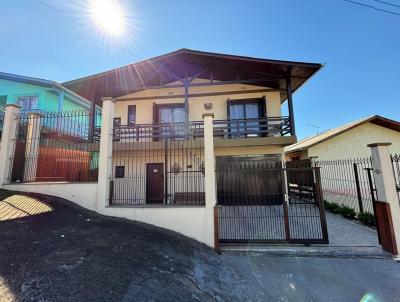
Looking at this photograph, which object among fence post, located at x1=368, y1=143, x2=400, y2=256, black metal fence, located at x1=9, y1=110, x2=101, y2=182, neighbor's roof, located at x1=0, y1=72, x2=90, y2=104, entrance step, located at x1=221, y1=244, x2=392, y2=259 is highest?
neighbor's roof, located at x1=0, y1=72, x2=90, y2=104

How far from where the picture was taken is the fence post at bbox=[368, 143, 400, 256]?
18.3ft

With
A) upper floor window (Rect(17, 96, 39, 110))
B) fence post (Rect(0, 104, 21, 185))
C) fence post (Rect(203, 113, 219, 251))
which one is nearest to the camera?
fence post (Rect(203, 113, 219, 251))

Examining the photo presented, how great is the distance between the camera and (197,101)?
41.5 ft

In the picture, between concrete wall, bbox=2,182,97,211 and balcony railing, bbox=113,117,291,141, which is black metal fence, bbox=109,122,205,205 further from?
concrete wall, bbox=2,182,97,211

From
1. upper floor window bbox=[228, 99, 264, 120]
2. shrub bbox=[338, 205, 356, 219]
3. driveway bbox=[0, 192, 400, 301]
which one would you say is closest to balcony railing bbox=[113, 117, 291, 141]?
upper floor window bbox=[228, 99, 264, 120]

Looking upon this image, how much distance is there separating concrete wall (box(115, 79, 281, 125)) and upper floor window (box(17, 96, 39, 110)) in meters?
7.16

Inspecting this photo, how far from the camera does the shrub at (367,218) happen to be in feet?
25.7

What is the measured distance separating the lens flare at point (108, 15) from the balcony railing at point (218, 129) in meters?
4.38

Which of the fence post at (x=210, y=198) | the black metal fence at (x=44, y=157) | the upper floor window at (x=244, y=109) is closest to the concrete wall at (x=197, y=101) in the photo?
the upper floor window at (x=244, y=109)

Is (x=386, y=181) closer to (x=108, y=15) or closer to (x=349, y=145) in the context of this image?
(x=108, y=15)

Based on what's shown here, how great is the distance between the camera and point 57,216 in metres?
5.48

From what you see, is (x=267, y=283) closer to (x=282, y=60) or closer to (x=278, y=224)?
(x=278, y=224)

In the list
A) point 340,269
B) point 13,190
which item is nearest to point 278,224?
point 340,269

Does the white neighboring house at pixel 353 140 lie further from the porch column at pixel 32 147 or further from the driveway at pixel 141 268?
the porch column at pixel 32 147
